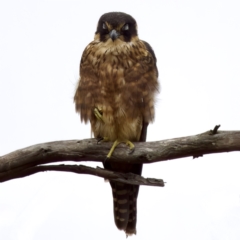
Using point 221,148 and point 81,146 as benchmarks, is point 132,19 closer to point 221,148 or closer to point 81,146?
point 81,146

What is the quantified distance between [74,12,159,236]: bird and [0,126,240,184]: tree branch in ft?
0.50

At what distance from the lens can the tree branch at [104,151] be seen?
3.28m

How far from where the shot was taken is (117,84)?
4000mm

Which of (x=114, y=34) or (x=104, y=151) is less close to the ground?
(x=114, y=34)

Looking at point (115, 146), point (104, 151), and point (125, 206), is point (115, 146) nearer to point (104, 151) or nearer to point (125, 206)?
point (104, 151)

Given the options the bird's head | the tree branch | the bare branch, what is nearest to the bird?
the bird's head

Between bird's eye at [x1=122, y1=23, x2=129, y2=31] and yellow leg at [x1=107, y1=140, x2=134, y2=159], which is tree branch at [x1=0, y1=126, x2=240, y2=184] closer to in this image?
yellow leg at [x1=107, y1=140, x2=134, y2=159]

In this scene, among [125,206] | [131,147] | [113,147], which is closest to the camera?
[131,147]

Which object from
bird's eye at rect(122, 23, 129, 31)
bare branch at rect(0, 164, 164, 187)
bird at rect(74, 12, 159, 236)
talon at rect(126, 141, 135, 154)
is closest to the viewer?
bare branch at rect(0, 164, 164, 187)

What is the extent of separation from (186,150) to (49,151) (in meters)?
0.87

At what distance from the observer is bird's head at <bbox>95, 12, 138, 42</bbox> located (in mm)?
4207

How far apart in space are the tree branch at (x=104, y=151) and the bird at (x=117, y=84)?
6.0 inches

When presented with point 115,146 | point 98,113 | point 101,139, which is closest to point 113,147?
point 115,146

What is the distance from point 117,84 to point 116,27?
502 millimetres
